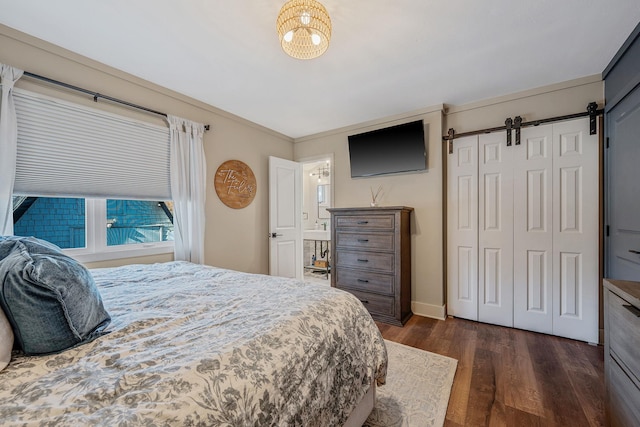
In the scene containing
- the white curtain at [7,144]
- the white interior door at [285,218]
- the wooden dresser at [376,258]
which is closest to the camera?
the white curtain at [7,144]

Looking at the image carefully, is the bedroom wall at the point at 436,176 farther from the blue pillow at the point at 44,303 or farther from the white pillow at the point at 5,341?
the white pillow at the point at 5,341

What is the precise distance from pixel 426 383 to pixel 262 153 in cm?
322

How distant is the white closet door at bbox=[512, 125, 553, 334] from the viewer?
2.54 meters

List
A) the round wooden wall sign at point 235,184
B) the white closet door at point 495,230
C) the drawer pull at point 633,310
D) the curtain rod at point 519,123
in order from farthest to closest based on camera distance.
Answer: the round wooden wall sign at point 235,184 → the white closet door at point 495,230 → the curtain rod at point 519,123 → the drawer pull at point 633,310

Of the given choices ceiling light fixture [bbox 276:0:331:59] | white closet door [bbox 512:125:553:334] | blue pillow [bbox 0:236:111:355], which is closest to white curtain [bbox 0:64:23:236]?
blue pillow [bbox 0:236:111:355]

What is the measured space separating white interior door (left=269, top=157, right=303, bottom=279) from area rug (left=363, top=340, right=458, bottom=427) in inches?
78.6

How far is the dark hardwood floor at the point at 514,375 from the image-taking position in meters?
1.53

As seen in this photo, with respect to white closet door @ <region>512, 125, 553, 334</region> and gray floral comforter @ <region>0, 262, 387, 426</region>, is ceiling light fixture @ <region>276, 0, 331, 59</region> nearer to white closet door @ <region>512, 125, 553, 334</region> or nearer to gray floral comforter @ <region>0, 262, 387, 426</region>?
gray floral comforter @ <region>0, 262, 387, 426</region>

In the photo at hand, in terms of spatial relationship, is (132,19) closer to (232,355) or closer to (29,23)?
(29,23)

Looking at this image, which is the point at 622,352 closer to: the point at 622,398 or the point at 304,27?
the point at 622,398

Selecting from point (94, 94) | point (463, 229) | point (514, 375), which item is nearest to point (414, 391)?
point (514, 375)

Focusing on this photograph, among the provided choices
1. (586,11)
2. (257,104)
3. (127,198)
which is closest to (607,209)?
(586,11)

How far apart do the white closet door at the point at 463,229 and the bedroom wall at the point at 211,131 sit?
244cm

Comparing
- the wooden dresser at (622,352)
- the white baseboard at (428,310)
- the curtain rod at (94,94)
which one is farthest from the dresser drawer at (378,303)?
the curtain rod at (94,94)
